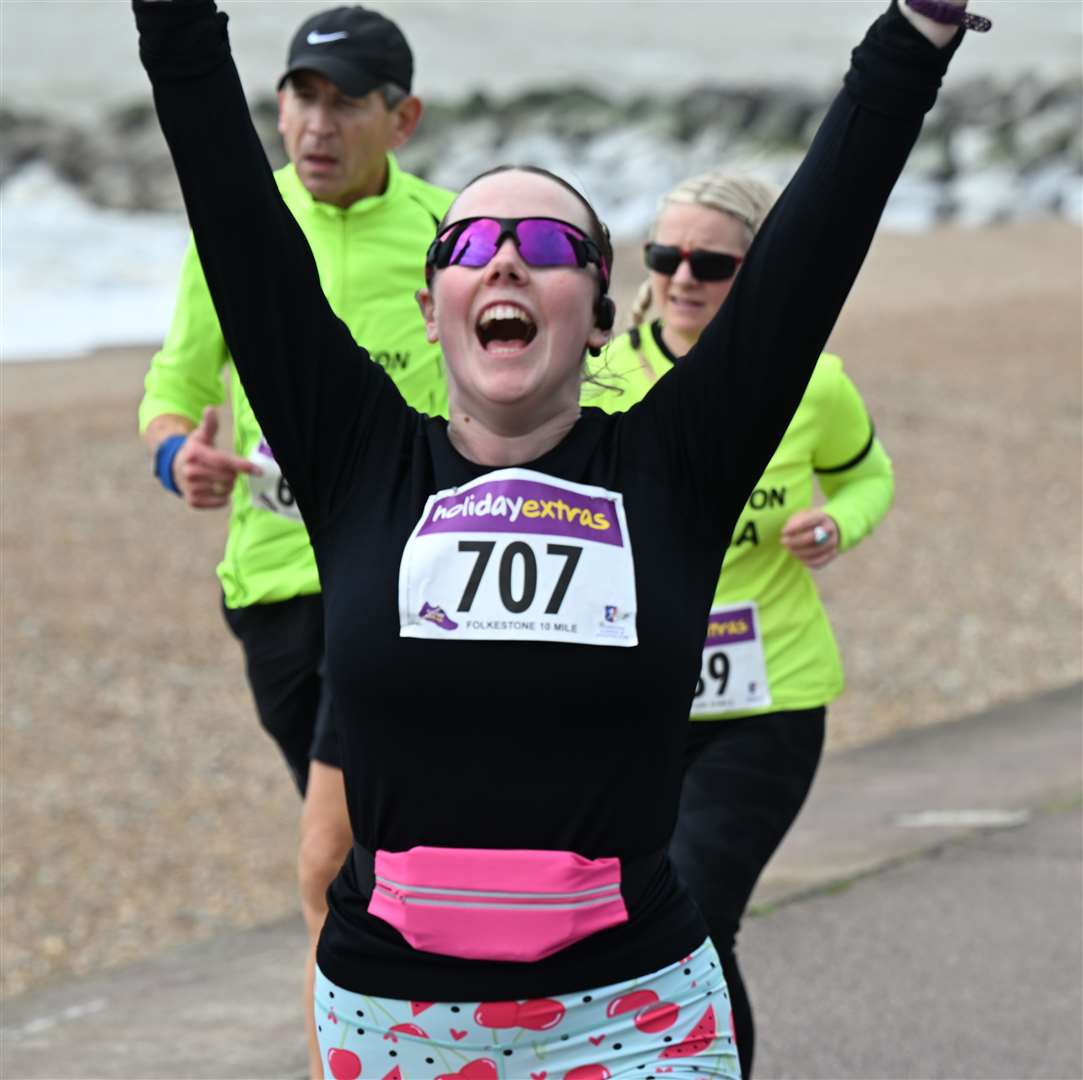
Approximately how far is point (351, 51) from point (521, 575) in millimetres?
2395

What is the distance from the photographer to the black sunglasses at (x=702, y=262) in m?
4.04

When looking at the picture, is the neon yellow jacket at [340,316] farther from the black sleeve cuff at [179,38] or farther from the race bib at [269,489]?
the black sleeve cuff at [179,38]

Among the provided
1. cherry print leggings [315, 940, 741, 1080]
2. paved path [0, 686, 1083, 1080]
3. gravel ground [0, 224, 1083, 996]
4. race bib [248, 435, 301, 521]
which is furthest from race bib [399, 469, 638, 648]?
gravel ground [0, 224, 1083, 996]

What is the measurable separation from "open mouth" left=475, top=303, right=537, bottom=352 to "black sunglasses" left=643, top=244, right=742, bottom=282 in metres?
1.62

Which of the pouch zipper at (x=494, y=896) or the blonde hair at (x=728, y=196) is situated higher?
the blonde hair at (x=728, y=196)

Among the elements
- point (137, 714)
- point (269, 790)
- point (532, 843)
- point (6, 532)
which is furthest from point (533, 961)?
point (6, 532)

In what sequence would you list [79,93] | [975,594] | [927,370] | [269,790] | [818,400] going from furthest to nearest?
[79,93] → [927,370] → [975,594] → [269,790] → [818,400]

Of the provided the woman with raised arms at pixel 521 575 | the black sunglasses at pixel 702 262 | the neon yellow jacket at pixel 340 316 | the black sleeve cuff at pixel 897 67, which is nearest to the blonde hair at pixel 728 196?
the black sunglasses at pixel 702 262

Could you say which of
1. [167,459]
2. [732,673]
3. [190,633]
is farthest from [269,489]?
[190,633]

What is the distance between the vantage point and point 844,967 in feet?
17.3

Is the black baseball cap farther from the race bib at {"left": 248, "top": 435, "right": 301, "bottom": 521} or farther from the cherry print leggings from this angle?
the cherry print leggings

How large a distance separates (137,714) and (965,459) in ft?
22.2

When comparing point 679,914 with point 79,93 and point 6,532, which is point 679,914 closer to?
point 6,532

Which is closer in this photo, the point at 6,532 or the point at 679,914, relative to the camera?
the point at 679,914
